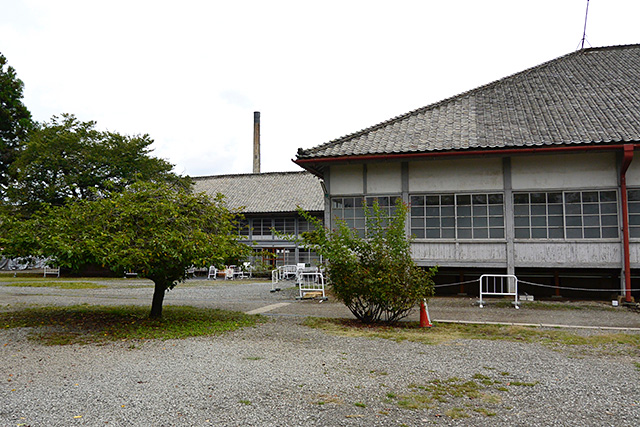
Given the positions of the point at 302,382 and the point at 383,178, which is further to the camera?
the point at 383,178

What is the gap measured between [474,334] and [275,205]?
83.2ft

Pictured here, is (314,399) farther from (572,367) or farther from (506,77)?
(506,77)

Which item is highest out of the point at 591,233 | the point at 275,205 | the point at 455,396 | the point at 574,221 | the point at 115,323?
the point at 275,205

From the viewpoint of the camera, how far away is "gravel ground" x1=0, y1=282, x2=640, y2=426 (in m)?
4.41

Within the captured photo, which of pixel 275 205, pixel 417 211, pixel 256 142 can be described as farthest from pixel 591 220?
pixel 256 142

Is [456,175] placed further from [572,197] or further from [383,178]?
[572,197]

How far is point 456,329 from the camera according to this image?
29.8 ft

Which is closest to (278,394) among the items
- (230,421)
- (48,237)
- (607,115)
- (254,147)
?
(230,421)

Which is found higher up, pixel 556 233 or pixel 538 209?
A: pixel 538 209

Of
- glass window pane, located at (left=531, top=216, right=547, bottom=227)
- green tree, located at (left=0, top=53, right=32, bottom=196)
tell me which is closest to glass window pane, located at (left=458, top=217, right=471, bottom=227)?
glass window pane, located at (left=531, top=216, right=547, bottom=227)

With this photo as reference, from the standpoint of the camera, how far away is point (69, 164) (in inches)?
1129

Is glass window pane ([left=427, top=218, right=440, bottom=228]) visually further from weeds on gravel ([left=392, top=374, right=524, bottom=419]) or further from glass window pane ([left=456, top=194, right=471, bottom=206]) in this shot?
weeds on gravel ([left=392, top=374, right=524, bottom=419])

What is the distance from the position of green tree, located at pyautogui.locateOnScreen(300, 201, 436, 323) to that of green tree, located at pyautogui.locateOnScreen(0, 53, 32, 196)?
31736 millimetres

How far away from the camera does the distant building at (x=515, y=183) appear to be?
1340cm
